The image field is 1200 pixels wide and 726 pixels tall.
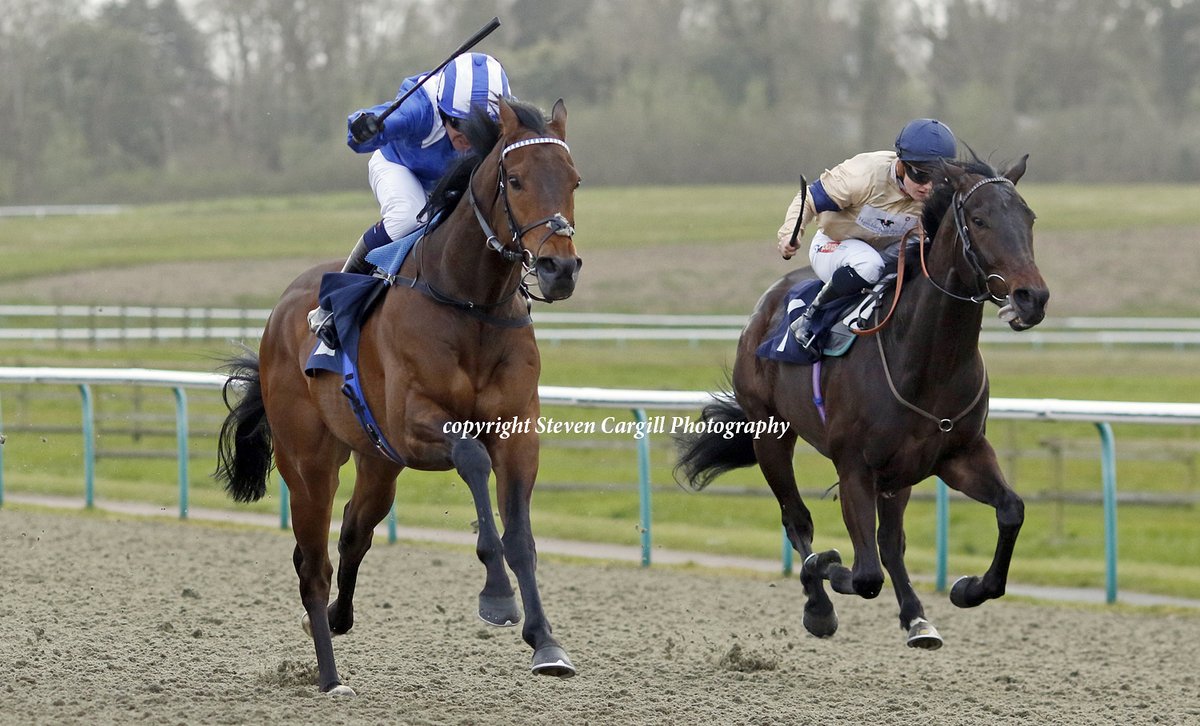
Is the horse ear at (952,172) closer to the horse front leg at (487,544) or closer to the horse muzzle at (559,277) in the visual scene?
the horse muzzle at (559,277)

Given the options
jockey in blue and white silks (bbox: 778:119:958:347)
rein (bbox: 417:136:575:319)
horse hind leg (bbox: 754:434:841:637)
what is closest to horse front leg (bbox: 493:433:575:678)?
rein (bbox: 417:136:575:319)

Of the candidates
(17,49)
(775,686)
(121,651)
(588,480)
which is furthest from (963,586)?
(17,49)

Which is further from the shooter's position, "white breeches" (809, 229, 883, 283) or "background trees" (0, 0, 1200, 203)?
"background trees" (0, 0, 1200, 203)

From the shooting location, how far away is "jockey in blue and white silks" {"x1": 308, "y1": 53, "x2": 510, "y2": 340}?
16.7ft

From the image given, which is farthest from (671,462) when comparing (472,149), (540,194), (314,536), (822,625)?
(540,194)

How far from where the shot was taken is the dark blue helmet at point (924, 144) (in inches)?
208

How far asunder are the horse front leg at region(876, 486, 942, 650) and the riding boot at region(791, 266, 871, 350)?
632 mm

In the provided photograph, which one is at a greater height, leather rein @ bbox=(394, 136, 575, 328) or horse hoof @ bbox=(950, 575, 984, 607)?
leather rein @ bbox=(394, 136, 575, 328)

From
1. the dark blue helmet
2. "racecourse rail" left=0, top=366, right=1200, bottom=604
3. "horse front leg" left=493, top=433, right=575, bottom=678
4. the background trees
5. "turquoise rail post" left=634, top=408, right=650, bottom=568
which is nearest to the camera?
"horse front leg" left=493, top=433, right=575, bottom=678

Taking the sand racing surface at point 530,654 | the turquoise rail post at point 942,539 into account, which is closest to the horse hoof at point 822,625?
the sand racing surface at point 530,654

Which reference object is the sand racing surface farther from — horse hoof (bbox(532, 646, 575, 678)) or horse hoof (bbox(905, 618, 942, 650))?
Result: horse hoof (bbox(532, 646, 575, 678))

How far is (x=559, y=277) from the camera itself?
4098mm

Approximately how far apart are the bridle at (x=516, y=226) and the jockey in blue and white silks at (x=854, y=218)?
134 cm

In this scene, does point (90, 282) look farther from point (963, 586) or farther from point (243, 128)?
point (963, 586)
